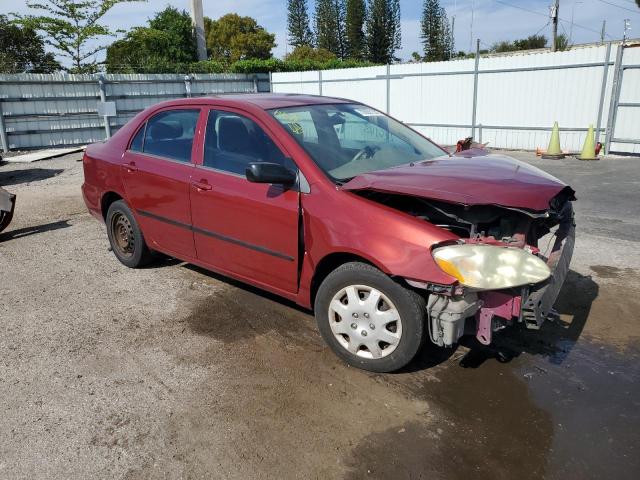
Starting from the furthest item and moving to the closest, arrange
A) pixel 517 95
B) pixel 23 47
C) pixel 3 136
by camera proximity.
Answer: pixel 23 47
pixel 3 136
pixel 517 95

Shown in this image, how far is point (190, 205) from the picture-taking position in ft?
13.8

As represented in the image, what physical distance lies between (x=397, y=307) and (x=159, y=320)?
2088 millimetres

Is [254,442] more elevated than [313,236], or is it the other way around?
[313,236]

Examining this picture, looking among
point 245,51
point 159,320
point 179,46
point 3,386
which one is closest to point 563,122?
point 159,320

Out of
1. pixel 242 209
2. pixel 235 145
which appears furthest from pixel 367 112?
pixel 242 209

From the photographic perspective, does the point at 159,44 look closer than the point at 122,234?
No

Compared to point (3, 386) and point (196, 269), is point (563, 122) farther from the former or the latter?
point (3, 386)

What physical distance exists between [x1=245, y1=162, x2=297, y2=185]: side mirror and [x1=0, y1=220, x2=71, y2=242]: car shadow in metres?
4.83

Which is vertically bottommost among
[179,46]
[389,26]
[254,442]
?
[254,442]

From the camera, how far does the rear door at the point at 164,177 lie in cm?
429

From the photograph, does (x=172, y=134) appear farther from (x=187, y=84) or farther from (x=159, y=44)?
(x=159, y=44)

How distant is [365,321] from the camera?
3221mm

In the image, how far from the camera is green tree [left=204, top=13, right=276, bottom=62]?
58.2m

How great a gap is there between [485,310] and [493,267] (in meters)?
0.28
